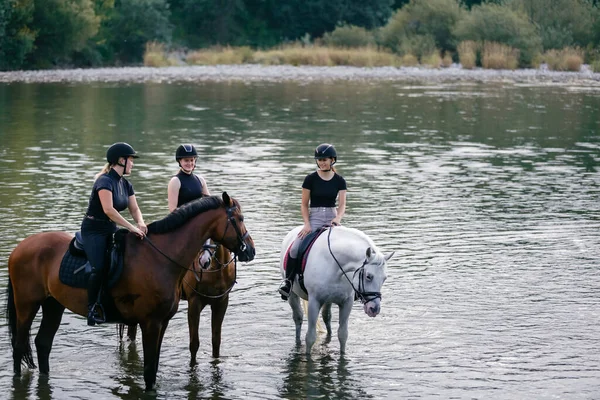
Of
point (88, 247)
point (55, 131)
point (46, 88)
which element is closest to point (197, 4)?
point (46, 88)

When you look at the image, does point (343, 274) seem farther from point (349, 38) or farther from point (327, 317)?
point (349, 38)

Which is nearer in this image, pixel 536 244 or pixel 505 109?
pixel 536 244

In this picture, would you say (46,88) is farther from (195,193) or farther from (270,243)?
(195,193)

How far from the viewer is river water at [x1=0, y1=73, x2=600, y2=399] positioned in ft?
32.8

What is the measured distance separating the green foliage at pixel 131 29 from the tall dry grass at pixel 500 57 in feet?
82.6

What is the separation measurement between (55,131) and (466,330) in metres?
22.4

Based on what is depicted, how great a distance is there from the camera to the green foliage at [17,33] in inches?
2419

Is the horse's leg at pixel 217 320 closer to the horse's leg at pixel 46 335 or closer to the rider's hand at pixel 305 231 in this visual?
the rider's hand at pixel 305 231

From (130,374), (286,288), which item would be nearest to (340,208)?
(286,288)

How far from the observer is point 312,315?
10328 millimetres

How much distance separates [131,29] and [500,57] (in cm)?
2756

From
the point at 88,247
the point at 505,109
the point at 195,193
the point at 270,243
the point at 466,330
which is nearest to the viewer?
the point at 88,247

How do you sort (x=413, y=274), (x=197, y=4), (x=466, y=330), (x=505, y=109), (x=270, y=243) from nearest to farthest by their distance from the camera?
(x=466, y=330), (x=413, y=274), (x=270, y=243), (x=505, y=109), (x=197, y=4)

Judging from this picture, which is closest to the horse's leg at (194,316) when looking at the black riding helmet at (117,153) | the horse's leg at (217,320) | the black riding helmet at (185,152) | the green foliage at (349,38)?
the horse's leg at (217,320)
